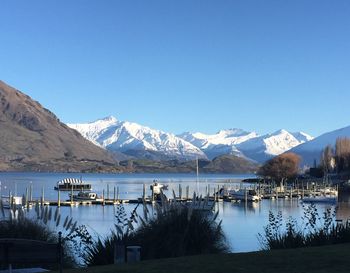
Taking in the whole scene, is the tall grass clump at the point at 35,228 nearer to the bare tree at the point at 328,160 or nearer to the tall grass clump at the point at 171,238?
the tall grass clump at the point at 171,238

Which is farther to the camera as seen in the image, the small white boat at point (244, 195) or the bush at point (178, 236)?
the small white boat at point (244, 195)

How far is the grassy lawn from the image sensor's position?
11.8 metres

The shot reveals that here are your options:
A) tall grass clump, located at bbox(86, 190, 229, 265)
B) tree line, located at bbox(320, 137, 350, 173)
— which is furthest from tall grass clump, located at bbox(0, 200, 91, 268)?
tree line, located at bbox(320, 137, 350, 173)

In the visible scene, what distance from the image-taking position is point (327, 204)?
96375 millimetres

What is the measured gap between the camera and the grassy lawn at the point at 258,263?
11789mm

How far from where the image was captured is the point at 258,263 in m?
12.6

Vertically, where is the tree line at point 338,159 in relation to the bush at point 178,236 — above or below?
above

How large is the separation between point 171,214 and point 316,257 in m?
5.14

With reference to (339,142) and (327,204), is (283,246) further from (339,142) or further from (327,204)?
(339,142)

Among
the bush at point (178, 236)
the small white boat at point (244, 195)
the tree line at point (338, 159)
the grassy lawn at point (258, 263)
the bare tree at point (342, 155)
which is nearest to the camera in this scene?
the grassy lawn at point (258, 263)

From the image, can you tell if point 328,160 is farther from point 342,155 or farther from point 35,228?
point 35,228

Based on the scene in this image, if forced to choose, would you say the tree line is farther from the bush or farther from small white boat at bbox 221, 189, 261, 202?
the bush

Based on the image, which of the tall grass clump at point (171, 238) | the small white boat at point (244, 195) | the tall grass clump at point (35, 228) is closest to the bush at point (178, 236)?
the tall grass clump at point (171, 238)

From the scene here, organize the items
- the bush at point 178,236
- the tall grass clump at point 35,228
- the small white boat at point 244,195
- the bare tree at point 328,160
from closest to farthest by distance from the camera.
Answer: the bush at point 178,236 → the tall grass clump at point 35,228 → the small white boat at point 244,195 → the bare tree at point 328,160
